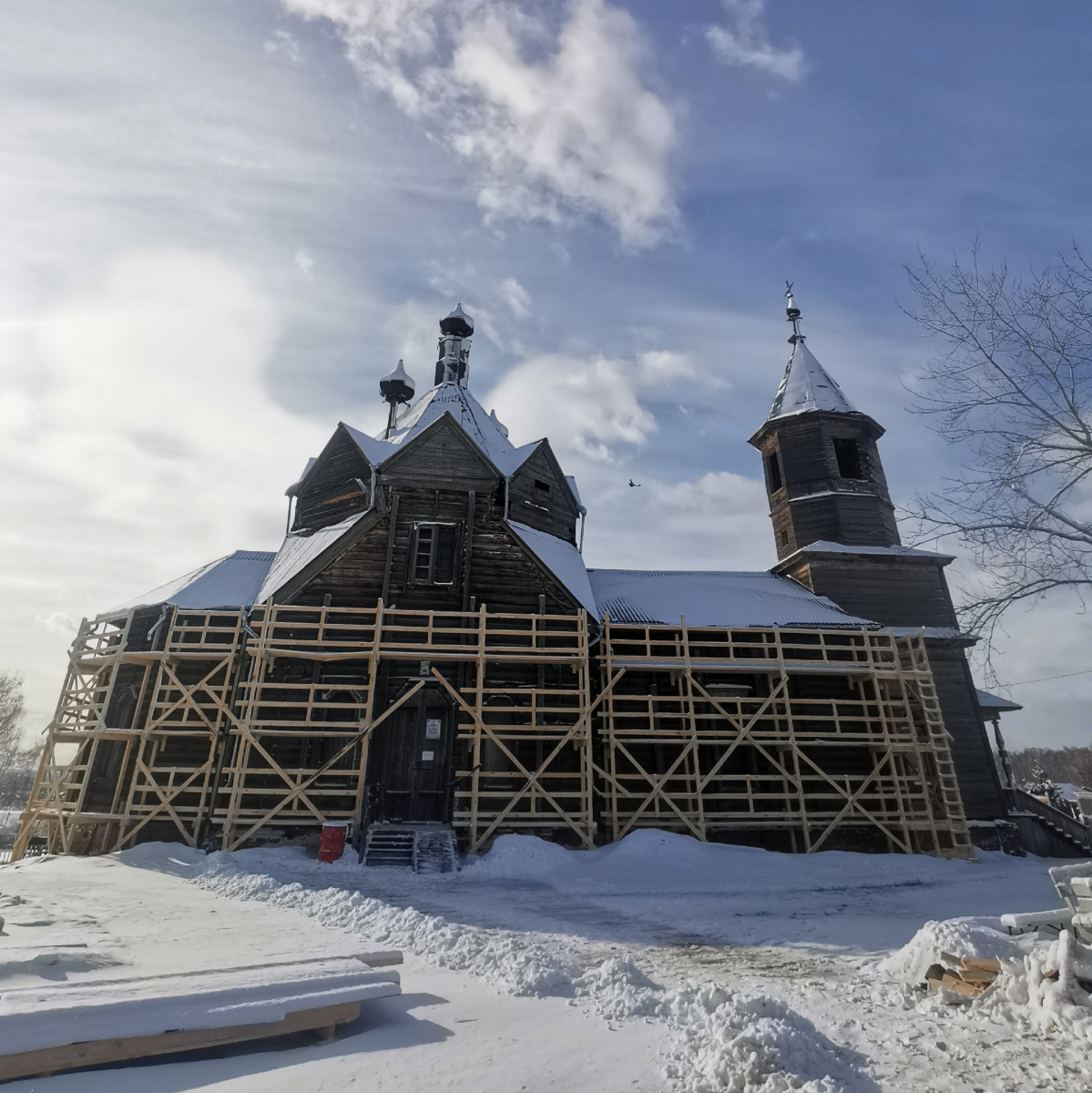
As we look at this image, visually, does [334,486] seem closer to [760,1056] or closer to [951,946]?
[951,946]

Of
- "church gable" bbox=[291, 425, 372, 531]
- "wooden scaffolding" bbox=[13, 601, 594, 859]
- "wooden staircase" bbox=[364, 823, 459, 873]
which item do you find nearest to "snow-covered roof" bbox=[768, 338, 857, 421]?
"wooden scaffolding" bbox=[13, 601, 594, 859]

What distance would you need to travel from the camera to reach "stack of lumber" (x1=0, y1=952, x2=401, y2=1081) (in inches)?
155

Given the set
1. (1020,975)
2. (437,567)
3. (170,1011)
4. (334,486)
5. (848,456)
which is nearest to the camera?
(170,1011)

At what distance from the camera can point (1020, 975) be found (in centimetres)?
531

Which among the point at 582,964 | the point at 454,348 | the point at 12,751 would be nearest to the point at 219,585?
the point at 454,348

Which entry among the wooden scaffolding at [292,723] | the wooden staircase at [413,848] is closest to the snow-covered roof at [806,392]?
the wooden scaffolding at [292,723]

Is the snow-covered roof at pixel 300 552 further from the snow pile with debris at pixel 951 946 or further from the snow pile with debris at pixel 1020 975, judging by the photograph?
the snow pile with debris at pixel 1020 975

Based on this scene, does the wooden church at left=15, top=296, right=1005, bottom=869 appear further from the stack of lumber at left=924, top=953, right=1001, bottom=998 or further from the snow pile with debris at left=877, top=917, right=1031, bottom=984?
the stack of lumber at left=924, top=953, right=1001, bottom=998

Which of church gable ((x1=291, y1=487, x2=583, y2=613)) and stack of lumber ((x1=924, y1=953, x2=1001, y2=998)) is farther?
church gable ((x1=291, y1=487, x2=583, y2=613))

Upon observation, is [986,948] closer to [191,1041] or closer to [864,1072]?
[864,1072]

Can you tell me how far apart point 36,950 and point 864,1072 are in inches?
284

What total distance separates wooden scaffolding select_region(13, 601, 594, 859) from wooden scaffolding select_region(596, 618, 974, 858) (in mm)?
1836

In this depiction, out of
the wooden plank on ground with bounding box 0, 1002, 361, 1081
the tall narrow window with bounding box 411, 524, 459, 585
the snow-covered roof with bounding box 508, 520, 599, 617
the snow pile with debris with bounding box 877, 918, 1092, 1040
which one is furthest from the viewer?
the snow-covered roof with bounding box 508, 520, 599, 617

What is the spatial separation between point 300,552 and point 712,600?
13.2m
